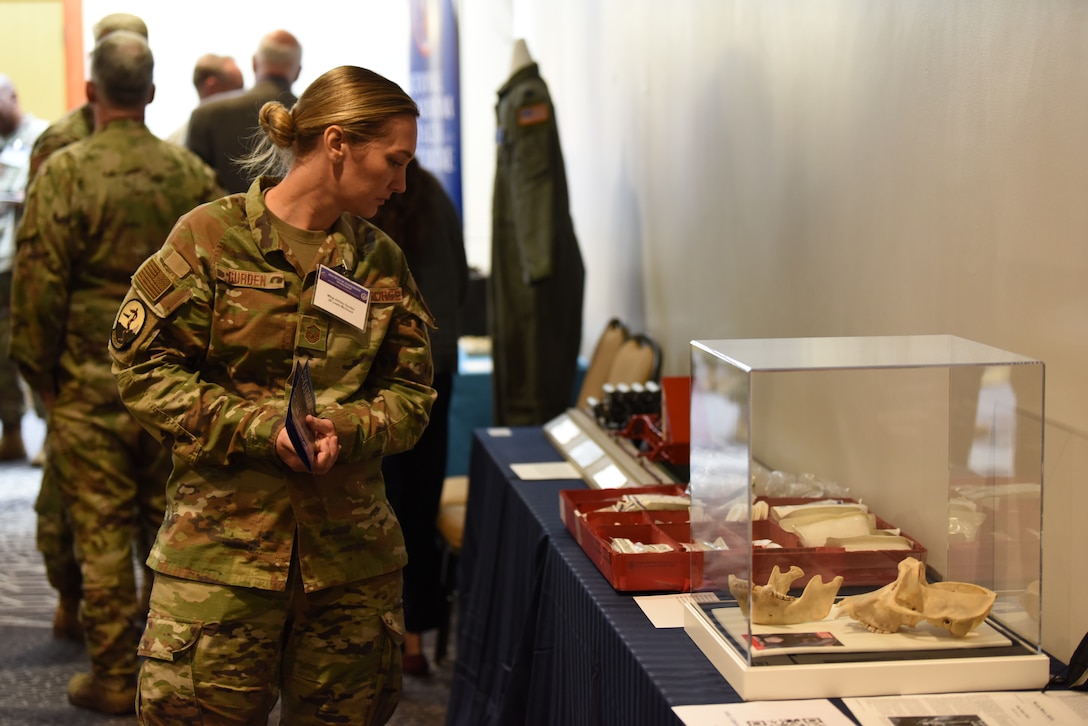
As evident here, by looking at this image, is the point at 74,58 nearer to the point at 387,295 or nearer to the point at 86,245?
the point at 86,245

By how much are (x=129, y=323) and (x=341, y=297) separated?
0.30 metres

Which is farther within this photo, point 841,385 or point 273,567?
point 273,567

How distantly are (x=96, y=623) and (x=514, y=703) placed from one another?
124 centimetres

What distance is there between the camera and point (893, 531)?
5.73 feet

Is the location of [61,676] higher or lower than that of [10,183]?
lower

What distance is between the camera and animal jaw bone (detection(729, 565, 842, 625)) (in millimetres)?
1532

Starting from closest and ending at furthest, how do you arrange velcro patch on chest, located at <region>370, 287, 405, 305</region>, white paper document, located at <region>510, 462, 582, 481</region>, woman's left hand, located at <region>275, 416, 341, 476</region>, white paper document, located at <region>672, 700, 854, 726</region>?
white paper document, located at <region>672, 700, 854, 726</region> < woman's left hand, located at <region>275, 416, 341, 476</region> < velcro patch on chest, located at <region>370, 287, 405, 305</region> < white paper document, located at <region>510, 462, 582, 481</region>

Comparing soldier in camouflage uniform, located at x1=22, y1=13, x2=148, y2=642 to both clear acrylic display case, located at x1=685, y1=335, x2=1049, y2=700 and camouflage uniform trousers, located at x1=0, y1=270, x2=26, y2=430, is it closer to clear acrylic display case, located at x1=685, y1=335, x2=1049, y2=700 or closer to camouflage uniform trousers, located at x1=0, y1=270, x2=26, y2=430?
camouflage uniform trousers, located at x1=0, y1=270, x2=26, y2=430

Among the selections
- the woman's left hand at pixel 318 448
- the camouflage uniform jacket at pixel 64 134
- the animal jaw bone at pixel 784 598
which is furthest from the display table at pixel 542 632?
the camouflage uniform jacket at pixel 64 134

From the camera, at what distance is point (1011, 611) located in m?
1.55

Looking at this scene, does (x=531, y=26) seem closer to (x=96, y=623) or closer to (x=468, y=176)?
(x=468, y=176)

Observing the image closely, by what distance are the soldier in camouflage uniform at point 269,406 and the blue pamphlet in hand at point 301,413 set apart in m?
0.02

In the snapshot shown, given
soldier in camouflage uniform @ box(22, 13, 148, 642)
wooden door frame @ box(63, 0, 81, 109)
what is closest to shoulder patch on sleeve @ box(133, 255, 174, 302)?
soldier in camouflage uniform @ box(22, 13, 148, 642)

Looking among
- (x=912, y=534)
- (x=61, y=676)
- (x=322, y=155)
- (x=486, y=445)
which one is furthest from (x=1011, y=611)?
(x=61, y=676)
